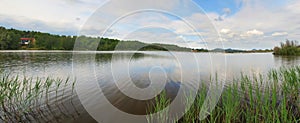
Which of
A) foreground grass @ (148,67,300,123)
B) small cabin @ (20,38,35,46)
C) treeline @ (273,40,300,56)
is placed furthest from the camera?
small cabin @ (20,38,35,46)

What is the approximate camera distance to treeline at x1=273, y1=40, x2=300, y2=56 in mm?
40806

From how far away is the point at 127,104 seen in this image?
666 centimetres

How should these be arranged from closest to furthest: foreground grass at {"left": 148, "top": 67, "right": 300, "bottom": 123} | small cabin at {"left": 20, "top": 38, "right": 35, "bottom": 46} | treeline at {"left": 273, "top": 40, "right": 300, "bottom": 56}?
foreground grass at {"left": 148, "top": 67, "right": 300, "bottom": 123} → treeline at {"left": 273, "top": 40, "right": 300, "bottom": 56} → small cabin at {"left": 20, "top": 38, "right": 35, "bottom": 46}

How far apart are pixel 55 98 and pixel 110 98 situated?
2524 mm

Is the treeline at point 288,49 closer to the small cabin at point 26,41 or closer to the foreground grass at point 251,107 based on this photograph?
the foreground grass at point 251,107

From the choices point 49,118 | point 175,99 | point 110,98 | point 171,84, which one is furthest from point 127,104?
point 171,84

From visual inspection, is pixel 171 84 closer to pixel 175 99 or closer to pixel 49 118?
pixel 175 99

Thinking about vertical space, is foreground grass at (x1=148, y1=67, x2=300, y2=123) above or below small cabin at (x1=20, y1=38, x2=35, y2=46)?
below

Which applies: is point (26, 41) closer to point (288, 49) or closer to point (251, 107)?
point (251, 107)

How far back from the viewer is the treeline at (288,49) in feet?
134

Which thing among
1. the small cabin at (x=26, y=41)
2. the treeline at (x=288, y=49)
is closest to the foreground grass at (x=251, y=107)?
the treeline at (x=288, y=49)

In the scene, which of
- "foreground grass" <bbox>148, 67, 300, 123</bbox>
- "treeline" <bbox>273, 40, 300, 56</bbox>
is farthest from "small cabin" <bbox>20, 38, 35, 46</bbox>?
"treeline" <bbox>273, 40, 300, 56</bbox>

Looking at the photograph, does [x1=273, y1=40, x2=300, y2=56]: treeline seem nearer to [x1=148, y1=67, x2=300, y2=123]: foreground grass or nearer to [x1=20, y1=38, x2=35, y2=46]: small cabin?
[x1=148, y1=67, x2=300, y2=123]: foreground grass

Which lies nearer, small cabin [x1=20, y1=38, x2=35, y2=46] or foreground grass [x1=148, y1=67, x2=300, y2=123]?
foreground grass [x1=148, y1=67, x2=300, y2=123]
